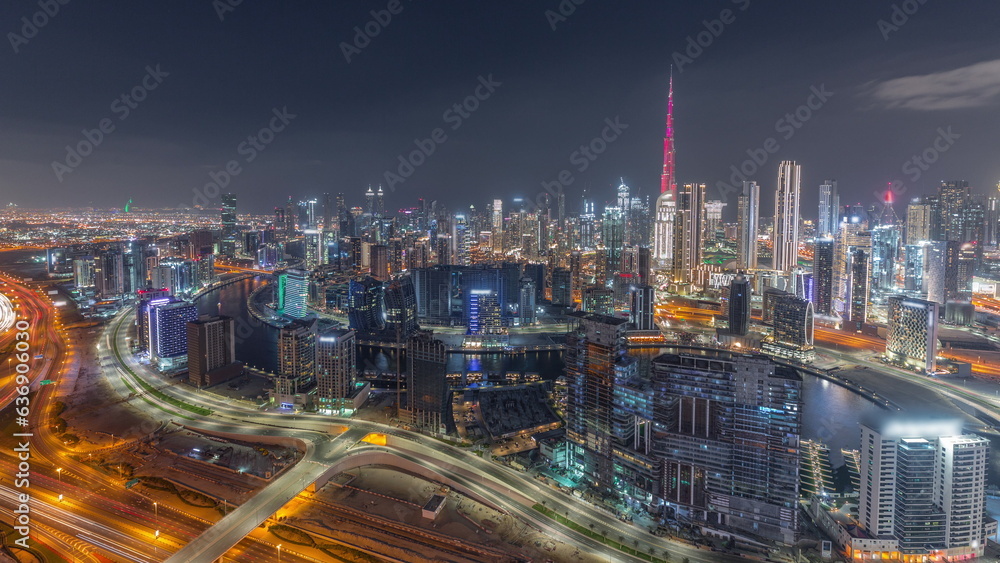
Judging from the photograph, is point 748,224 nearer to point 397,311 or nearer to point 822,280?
point 822,280

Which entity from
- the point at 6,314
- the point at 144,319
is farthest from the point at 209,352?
the point at 6,314

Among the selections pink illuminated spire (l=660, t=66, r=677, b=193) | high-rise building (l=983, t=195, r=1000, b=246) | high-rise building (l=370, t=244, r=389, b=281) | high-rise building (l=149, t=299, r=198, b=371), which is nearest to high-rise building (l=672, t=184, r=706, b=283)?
pink illuminated spire (l=660, t=66, r=677, b=193)

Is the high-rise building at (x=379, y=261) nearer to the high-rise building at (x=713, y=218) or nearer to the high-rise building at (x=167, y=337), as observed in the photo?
the high-rise building at (x=167, y=337)

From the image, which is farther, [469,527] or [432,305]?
[432,305]

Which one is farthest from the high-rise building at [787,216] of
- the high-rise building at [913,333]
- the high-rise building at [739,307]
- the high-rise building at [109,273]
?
the high-rise building at [109,273]

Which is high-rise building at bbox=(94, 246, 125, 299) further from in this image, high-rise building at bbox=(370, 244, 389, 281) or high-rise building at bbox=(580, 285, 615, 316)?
high-rise building at bbox=(580, 285, 615, 316)

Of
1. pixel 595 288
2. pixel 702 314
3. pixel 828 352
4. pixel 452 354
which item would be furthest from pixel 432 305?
pixel 828 352

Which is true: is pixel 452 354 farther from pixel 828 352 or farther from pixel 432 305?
pixel 828 352
